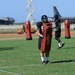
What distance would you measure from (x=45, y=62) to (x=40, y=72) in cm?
249

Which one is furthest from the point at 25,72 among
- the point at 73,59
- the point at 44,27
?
the point at 73,59

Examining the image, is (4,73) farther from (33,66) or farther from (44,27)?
(44,27)

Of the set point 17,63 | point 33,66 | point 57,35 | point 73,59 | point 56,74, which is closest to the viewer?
point 56,74

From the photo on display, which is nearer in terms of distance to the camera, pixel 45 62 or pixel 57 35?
pixel 45 62

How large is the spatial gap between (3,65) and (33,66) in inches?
50.7

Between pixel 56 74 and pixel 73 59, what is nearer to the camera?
pixel 56 74

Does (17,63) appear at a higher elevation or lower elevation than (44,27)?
lower

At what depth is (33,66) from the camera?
15609 millimetres

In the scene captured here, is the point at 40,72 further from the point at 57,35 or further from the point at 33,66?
the point at 57,35

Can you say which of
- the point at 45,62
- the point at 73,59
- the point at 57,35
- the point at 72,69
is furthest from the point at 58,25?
the point at 72,69

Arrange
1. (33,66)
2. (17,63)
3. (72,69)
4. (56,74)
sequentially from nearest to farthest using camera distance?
(56,74) → (72,69) → (33,66) → (17,63)

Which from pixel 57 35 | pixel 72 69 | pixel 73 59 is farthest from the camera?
pixel 57 35

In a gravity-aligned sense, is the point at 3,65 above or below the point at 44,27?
below

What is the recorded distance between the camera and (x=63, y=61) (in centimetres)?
1725
